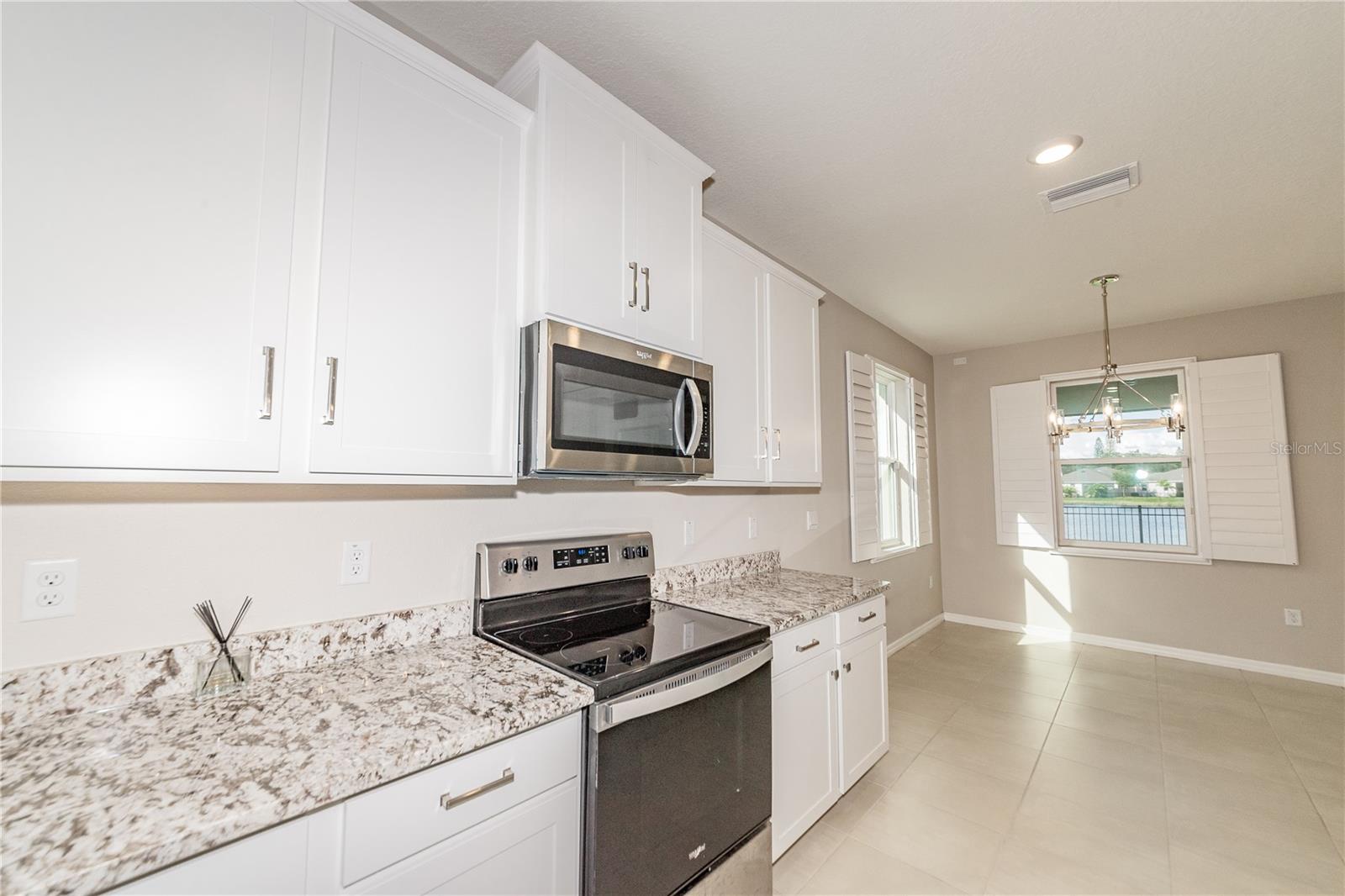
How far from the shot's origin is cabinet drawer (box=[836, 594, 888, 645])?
2.26 metres

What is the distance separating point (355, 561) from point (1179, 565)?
565 cm

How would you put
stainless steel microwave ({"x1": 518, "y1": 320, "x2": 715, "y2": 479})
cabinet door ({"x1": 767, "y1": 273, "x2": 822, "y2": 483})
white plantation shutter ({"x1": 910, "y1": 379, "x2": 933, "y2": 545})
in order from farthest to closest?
white plantation shutter ({"x1": 910, "y1": 379, "x2": 933, "y2": 545}), cabinet door ({"x1": 767, "y1": 273, "x2": 822, "y2": 483}), stainless steel microwave ({"x1": 518, "y1": 320, "x2": 715, "y2": 479})

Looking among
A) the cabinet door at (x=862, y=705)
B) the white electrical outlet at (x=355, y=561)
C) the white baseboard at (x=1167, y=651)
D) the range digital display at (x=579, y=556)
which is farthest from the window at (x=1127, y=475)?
the white electrical outlet at (x=355, y=561)

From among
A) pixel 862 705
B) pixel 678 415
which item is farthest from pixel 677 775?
pixel 862 705

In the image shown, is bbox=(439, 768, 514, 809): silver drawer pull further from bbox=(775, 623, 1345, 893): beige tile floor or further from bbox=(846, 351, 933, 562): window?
bbox=(846, 351, 933, 562): window

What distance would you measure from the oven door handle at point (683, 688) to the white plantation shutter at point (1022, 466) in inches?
168

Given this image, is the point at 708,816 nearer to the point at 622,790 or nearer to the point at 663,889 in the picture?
the point at 663,889

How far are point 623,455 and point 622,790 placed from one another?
34.7 inches

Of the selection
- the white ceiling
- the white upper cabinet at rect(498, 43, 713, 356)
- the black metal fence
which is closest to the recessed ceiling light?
the white ceiling

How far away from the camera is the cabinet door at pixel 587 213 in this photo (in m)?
1.55

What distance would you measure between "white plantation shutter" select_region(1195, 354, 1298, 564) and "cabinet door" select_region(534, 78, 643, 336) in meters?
4.87

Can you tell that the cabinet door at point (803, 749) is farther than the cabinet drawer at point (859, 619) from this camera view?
No

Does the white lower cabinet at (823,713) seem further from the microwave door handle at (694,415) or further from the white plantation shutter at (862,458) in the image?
the white plantation shutter at (862,458)

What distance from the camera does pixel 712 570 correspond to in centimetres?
256
